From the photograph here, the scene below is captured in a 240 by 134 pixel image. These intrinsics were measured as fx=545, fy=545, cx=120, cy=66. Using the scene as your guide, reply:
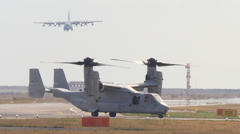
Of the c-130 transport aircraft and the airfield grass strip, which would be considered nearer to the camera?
the airfield grass strip

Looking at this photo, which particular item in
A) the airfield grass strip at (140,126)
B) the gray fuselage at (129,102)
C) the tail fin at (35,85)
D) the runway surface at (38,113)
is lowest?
the runway surface at (38,113)

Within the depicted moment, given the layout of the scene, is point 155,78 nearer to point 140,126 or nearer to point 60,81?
point 60,81

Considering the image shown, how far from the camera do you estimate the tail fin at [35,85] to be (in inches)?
2633

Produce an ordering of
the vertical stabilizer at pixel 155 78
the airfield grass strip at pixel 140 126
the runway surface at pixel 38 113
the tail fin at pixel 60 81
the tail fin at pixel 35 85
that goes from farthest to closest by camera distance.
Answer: the tail fin at pixel 60 81
the tail fin at pixel 35 85
the runway surface at pixel 38 113
the vertical stabilizer at pixel 155 78
the airfield grass strip at pixel 140 126

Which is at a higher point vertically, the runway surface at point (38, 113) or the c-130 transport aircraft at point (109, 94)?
the c-130 transport aircraft at point (109, 94)

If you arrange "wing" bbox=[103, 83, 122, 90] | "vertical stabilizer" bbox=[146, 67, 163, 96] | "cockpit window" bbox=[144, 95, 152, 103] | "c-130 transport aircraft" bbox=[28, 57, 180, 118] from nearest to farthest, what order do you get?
"c-130 transport aircraft" bbox=[28, 57, 180, 118], "cockpit window" bbox=[144, 95, 152, 103], "wing" bbox=[103, 83, 122, 90], "vertical stabilizer" bbox=[146, 67, 163, 96]

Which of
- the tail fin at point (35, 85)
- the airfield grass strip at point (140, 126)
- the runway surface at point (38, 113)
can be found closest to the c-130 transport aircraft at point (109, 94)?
the tail fin at point (35, 85)

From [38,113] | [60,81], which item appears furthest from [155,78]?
[38,113]

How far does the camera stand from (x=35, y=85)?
221 feet

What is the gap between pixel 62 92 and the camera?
66750 mm

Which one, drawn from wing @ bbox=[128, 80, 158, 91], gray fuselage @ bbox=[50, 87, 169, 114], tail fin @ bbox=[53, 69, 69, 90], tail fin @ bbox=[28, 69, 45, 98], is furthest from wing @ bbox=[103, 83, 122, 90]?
tail fin @ bbox=[53, 69, 69, 90]

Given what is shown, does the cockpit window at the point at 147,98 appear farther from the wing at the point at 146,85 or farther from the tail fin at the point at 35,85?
the tail fin at the point at 35,85

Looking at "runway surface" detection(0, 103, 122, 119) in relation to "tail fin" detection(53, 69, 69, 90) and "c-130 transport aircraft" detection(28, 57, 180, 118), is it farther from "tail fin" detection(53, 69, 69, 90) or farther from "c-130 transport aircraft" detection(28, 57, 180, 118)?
"tail fin" detection(53, 69, 69, 90)

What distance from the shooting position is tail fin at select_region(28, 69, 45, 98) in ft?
219
